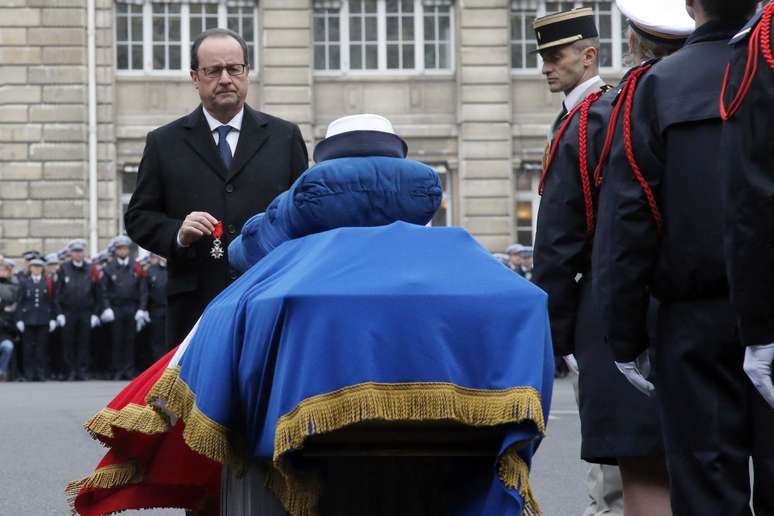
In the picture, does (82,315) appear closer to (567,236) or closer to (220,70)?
(220,70)

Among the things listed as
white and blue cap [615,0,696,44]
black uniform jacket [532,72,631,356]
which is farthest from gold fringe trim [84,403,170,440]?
white and blue cap [615,0,696,44]

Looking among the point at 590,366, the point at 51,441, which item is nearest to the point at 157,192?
the point at 590,366

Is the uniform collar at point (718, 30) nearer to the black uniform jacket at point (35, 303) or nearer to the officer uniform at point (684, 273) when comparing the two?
the officer uniform at point (684, 273)

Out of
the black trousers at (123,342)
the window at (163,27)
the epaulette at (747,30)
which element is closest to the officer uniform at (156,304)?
the black trousers at (123,342)

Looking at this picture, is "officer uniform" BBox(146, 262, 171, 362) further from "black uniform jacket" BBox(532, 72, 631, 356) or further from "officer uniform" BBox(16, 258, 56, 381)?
"black uniform jacket" BBox(532, 72, 631, 356)

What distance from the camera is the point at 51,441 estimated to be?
43.2ft

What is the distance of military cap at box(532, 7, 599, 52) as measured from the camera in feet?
24.3

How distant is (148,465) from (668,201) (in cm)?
176

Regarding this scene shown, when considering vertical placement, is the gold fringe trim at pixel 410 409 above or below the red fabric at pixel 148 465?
above

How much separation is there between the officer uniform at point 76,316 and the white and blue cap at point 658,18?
2048 cm

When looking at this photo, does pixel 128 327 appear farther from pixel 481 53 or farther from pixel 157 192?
pixel 157 192

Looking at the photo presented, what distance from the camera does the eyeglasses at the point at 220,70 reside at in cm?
687

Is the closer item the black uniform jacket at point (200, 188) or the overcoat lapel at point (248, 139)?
the black uniform jacket at point (200, 188)

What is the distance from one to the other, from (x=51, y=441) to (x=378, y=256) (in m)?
8.73
